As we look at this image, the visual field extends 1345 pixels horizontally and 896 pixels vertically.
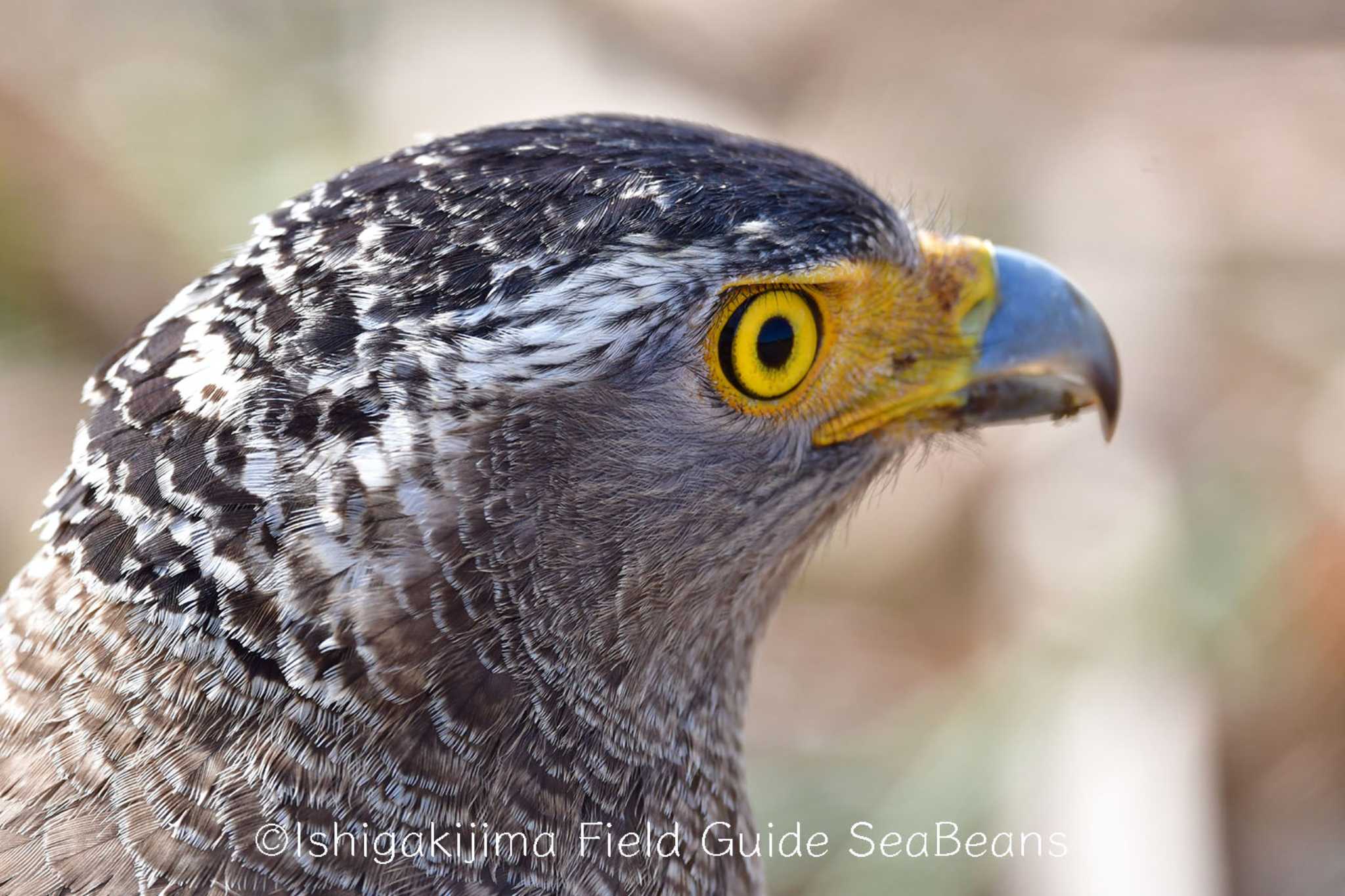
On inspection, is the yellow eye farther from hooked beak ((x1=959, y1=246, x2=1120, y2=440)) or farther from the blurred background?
the blurred background

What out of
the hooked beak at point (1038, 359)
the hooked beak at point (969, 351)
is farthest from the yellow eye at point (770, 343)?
the hooked beak at point (1038, 359)

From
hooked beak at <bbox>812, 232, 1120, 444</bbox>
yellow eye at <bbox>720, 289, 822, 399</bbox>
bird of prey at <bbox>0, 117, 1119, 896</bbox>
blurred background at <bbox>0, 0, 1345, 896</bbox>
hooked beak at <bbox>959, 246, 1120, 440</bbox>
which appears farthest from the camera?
blurred background at <bbox>0, 0, 1345, 896</bbox>

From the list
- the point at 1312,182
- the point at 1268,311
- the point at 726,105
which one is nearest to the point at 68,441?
the point at 726,105

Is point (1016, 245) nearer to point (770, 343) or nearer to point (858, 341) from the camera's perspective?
point (858, 341)

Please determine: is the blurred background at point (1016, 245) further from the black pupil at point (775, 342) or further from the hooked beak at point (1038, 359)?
the black pupil at point (775, 342)

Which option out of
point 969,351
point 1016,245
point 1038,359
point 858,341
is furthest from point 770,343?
point 1016,245

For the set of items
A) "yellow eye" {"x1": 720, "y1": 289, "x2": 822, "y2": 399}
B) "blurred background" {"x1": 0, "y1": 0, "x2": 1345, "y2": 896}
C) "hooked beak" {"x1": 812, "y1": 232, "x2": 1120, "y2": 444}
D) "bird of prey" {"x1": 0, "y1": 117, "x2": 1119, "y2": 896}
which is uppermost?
"blurred background" {"x1": 0, "y1": 0, "x2": 1345, "y2": 896}

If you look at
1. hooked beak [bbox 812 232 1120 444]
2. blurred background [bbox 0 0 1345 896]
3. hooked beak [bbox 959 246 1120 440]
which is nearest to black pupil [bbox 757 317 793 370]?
hooked beak [bbox 812 232 1120 444]
